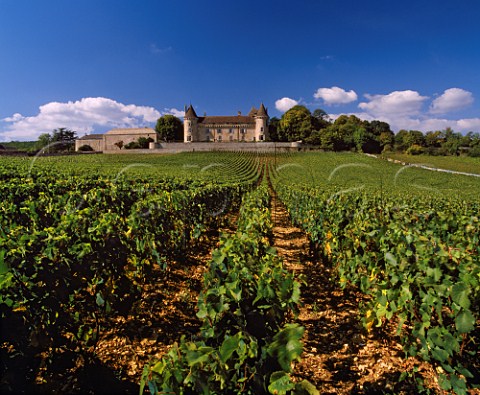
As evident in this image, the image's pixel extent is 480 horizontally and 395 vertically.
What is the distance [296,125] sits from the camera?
89188mm

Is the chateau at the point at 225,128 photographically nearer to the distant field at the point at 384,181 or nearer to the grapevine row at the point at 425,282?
the distant field at the point at 384,181

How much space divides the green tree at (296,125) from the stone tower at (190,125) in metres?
26.5

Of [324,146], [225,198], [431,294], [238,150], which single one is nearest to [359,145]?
[324,146]

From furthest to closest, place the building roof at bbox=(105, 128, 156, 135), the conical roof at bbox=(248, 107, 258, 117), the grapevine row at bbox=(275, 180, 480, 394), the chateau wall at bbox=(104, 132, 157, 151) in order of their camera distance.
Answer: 1. the conical roof at bbox=(248, 107, 258, 117)
2. the building roof at bbox=(105, 128, 156, 135)
3. the chateau wall at bbox=(104, 132, 157, 151)
4. the grapevine row at bbox=(275, 180, 480, 394)

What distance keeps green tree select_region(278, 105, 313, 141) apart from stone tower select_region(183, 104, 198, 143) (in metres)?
26.5

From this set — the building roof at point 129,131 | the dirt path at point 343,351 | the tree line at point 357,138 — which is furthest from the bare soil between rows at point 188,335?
the building roof at point 129,131

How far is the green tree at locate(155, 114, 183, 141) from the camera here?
308 feet

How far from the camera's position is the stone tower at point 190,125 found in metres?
92.0

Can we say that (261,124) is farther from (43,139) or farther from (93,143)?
(43,139)

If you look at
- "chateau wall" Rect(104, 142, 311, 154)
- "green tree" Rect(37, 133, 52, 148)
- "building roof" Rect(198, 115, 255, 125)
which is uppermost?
"building roof" Rect(198, 115, 255, 125)

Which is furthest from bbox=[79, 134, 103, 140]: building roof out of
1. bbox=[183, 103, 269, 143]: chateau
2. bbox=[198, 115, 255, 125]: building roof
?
bbox=[198, 115, 255, 125]: building roof

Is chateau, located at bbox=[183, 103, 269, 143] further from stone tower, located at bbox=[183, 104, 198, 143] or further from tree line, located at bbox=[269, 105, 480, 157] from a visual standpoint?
tree line, located at bbox=[269, 105, 480, 157]

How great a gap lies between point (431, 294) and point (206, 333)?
231 centimetres

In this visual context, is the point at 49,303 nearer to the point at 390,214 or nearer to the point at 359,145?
the point at 390,214
